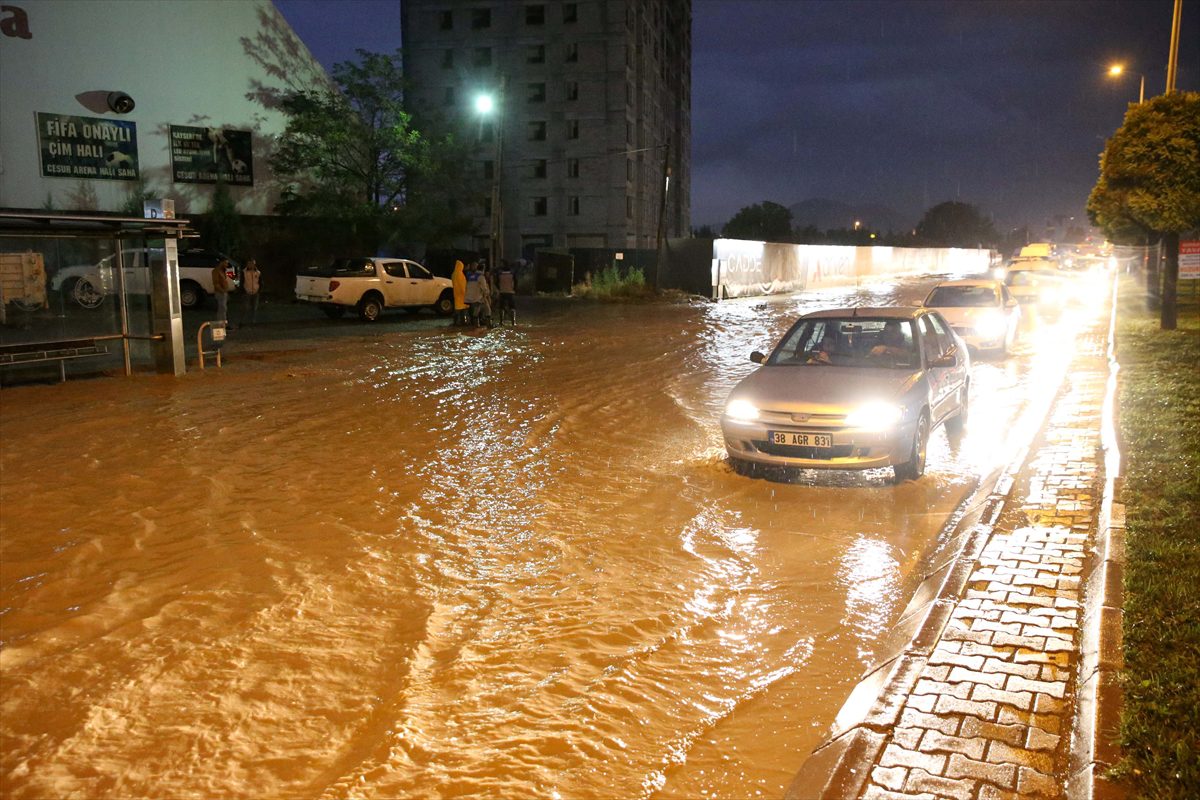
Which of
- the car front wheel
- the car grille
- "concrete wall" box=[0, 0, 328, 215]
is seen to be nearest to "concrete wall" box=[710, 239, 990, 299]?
"concrete wall" box=[0, 0, 328, 215]

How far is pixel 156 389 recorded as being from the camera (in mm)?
14289

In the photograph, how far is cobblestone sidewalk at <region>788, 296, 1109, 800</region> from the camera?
3.69m

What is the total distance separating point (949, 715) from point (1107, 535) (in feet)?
9.88

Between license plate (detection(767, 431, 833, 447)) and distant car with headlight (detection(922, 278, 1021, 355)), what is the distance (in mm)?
9943

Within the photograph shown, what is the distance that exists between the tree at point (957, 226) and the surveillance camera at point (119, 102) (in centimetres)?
14629

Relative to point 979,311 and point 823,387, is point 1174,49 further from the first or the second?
point 823,387

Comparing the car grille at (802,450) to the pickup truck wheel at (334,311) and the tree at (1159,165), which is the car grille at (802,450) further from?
the pickup truck wheel at (334,311)

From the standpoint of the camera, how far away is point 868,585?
19.9 feet

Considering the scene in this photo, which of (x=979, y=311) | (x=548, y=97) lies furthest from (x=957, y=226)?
(x=979, y=311)

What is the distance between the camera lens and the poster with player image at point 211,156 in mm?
35375

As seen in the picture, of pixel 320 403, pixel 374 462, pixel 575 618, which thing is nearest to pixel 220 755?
pixel 575 618

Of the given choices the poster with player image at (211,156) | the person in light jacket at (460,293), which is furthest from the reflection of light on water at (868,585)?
the poster with player image at (211,156)

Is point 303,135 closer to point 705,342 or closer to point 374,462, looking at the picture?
point 705,342

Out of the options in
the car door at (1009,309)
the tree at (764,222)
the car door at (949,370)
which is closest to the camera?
the car door at (949,370)
